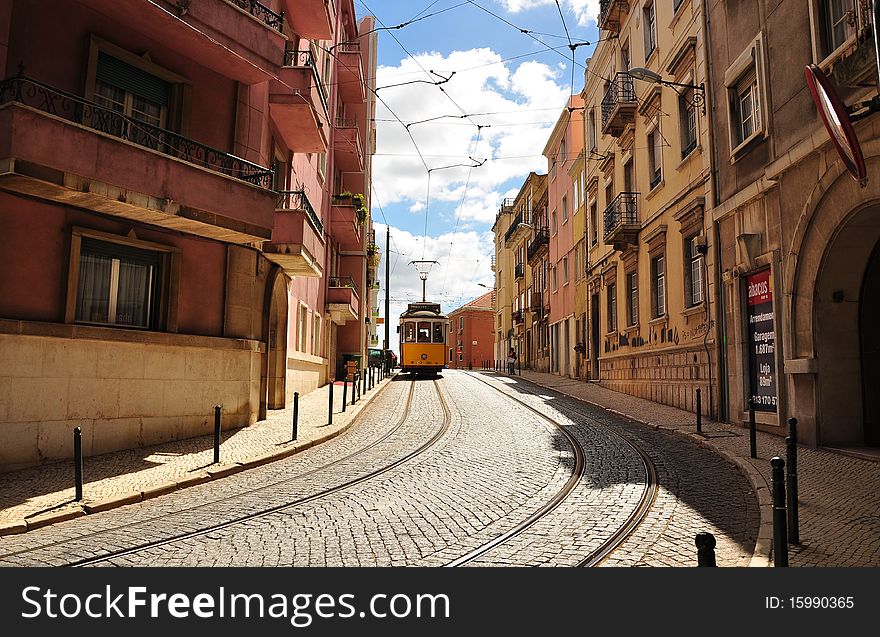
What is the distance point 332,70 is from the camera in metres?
24.8

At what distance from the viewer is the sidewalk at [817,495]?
5039 millimetres

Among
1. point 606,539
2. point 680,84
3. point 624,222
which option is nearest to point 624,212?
point 624,222

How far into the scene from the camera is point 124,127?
10625 millimetres

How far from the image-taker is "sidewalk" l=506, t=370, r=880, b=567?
16.5ft

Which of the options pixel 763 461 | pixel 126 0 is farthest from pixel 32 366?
pixel 763 461

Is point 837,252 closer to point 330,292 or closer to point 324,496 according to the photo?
point 324,496

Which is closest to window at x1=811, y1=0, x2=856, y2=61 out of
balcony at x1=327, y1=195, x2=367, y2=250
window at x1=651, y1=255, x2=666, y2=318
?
window at x1=651, y1=255, x2=666, y2=318

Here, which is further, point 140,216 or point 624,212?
point 624,212

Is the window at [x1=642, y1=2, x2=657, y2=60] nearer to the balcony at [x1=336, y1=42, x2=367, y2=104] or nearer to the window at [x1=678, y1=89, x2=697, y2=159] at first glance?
the window at [x1=678, y1=89, x2=697, y2=159]

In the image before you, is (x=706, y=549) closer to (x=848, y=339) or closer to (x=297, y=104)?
(x=848, y=339)

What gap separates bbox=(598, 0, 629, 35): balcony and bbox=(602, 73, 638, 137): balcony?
1982 millimetres

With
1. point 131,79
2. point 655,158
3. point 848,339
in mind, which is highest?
point 655,158

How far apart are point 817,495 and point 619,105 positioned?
15.7 meters

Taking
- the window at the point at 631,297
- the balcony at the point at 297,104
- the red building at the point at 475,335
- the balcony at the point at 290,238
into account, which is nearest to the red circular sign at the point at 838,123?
the balcony at the point at 297,104
